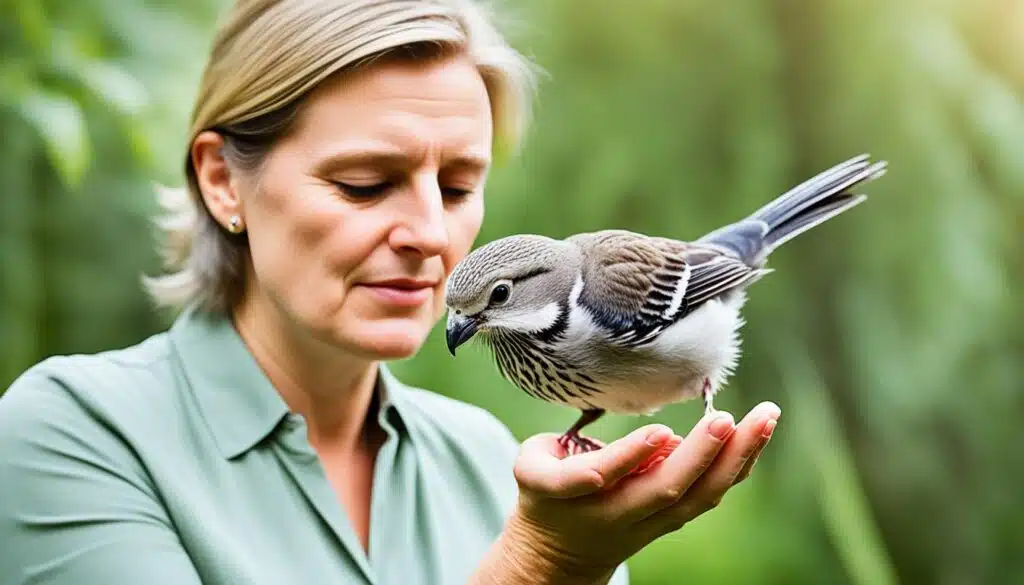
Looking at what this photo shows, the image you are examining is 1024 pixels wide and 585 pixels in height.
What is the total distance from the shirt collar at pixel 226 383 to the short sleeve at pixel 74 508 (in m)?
0.18

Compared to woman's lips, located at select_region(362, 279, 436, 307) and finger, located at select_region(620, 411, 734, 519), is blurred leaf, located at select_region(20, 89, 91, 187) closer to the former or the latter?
woman's lips, located at select_region(362, 279, 436, 307)

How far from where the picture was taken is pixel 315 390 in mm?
1957

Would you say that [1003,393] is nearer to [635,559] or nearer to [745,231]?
[635,559]

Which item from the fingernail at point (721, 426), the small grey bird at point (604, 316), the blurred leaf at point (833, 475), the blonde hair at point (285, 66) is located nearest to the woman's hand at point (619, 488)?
the fingernail at point (721, 426)

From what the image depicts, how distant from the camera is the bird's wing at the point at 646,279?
1.58m

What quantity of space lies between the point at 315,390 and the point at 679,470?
834 mm

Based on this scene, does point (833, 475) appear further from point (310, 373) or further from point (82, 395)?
point (82, 395)

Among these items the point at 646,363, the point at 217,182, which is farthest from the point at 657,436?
the point at 217,182

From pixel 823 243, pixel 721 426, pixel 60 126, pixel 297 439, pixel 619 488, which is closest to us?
pixel 721 426

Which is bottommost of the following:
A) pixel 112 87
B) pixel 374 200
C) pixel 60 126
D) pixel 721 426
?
pixel 721 426

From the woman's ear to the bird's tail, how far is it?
31.3 inches

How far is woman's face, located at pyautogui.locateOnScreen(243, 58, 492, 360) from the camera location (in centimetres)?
155

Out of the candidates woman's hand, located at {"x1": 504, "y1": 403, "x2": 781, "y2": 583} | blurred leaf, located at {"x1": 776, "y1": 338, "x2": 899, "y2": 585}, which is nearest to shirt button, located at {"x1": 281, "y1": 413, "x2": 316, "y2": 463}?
woman's hand, located at {"x1": 504, "y1": 403, "x2": 781, "y2": 583}

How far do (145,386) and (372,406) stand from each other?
0.45 m
